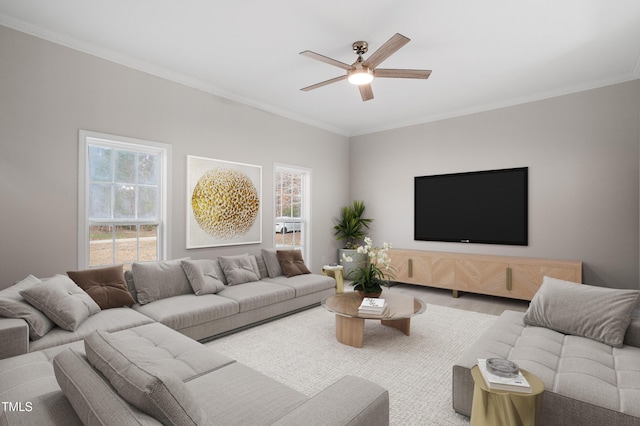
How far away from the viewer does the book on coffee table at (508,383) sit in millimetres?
1590

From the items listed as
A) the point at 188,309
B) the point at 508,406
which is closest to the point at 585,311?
the point at 508,406

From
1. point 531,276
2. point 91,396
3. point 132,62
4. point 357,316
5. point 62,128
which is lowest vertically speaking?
point 357,316

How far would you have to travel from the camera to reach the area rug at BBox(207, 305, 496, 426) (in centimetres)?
227

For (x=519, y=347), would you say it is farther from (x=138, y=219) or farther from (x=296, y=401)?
(x=138, y=219)

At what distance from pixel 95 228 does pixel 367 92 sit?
335cm

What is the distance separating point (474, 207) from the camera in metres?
5.47

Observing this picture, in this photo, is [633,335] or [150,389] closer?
[150,389]

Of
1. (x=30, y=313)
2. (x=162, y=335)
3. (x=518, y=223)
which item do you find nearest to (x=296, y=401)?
(x=162, y=335)

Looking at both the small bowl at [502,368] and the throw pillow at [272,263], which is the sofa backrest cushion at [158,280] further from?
the small bowl at [502,368]

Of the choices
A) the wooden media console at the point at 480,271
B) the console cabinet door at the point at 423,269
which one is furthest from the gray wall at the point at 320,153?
the console cabinet door at the point at 423,269

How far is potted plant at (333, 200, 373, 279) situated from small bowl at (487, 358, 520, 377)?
463 centimetres

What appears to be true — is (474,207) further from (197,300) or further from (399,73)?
(197,300)

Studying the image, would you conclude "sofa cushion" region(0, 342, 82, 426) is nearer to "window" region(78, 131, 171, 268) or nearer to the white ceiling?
"window" region(78, 131, 171, 268)

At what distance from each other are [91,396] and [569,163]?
18.7 ft
